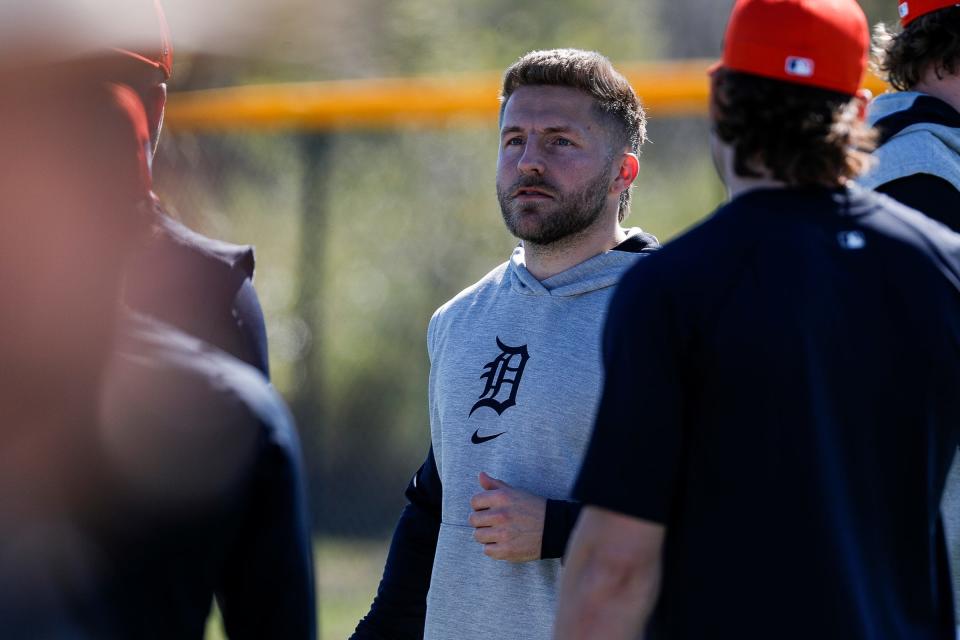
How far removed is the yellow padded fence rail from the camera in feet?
22.2

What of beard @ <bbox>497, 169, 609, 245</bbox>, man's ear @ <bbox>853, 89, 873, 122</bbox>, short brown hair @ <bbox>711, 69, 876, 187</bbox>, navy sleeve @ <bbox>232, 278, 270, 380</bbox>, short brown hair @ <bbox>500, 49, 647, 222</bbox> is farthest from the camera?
short brown hair @ <bbox>500, 49, 647, 222</bbox>

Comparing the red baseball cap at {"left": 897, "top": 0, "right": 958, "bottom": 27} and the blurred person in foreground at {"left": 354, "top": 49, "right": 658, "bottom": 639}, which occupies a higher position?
the red baseball cap at {"left": 897, "top": 0, "right": 958, "bottom": 27}

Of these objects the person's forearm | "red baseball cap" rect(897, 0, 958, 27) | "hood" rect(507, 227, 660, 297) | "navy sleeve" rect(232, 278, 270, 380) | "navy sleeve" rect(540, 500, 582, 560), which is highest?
"red baseball cap" rect(897, 0, 958, 27)

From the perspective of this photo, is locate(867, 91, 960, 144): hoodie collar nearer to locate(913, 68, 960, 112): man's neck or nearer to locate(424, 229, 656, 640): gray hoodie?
locate(913, 68, 960, 112): man's neck

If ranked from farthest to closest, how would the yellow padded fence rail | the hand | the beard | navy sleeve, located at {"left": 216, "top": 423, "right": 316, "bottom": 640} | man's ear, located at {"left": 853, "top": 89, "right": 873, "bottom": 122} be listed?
the yellow padded fence rail, the beard, the hand, man's ear, located at {"left": 853, "top": 89, "right": 873, "bottom": 122}, navy sleeve, located at {"left": 216, "top": 423, "right": 316, "bottom": 640}

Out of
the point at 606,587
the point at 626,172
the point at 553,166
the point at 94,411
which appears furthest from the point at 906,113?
the point at 94,411

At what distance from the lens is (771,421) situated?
183 centimetres

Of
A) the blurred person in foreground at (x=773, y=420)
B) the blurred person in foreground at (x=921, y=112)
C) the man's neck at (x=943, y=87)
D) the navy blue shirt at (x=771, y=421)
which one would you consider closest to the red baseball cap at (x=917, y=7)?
the blurred person in foreground at (x=921, y=112)

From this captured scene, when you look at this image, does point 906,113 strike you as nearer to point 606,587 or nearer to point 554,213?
point 554,213

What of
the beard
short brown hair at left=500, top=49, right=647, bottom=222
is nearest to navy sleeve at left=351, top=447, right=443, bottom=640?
the beard

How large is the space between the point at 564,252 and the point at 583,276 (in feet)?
0.31

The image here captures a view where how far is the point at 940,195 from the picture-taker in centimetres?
261

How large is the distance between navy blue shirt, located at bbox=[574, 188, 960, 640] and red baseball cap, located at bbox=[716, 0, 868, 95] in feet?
0.73

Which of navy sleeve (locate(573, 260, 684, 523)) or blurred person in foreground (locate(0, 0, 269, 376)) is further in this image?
navy sleeve (locate(573, 260, 684, 523))
